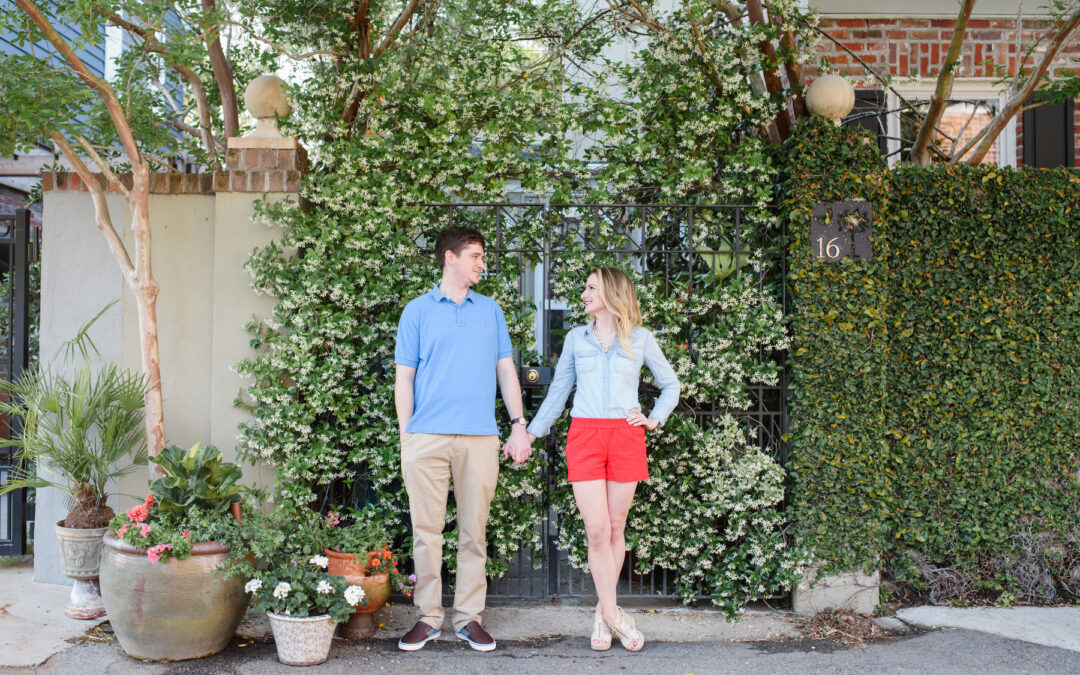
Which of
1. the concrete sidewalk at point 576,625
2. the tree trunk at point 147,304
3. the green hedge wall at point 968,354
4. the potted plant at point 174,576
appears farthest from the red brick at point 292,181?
the green hedge wall at point 968,354

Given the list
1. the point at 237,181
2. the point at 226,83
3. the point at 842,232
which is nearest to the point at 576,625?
the point at 842,232

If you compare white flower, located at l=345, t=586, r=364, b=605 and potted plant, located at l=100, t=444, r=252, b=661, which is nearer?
potted plant, located at l=100, t=444, r=252, b=661

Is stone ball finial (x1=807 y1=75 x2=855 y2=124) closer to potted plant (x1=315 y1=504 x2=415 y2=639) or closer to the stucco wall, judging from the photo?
the stucco wall

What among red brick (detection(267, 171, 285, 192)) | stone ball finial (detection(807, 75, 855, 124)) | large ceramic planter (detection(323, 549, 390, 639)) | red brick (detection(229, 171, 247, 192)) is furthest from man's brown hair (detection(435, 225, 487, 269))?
stone ball finial (detection(807, 75, 855, 124))

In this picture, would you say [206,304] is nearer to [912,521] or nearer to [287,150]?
[287,150]

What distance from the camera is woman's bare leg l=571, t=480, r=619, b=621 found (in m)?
3.77

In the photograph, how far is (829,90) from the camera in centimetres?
438

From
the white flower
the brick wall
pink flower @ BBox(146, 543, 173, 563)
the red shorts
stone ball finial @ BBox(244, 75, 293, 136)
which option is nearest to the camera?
pink flower @ BBox(146, 543, 173, 563)

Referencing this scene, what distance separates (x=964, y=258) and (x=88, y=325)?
5.12 meters

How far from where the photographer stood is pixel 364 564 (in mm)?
3916

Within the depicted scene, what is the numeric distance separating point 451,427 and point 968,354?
9.84 feet

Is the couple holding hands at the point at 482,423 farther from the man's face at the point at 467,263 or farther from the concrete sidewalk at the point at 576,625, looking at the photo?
the concrete sidewalk at the point at 576,625

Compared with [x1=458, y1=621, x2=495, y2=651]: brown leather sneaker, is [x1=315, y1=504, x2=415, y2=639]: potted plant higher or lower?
higher

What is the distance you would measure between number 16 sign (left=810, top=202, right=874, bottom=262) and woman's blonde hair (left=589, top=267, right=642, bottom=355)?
3.89 ft
